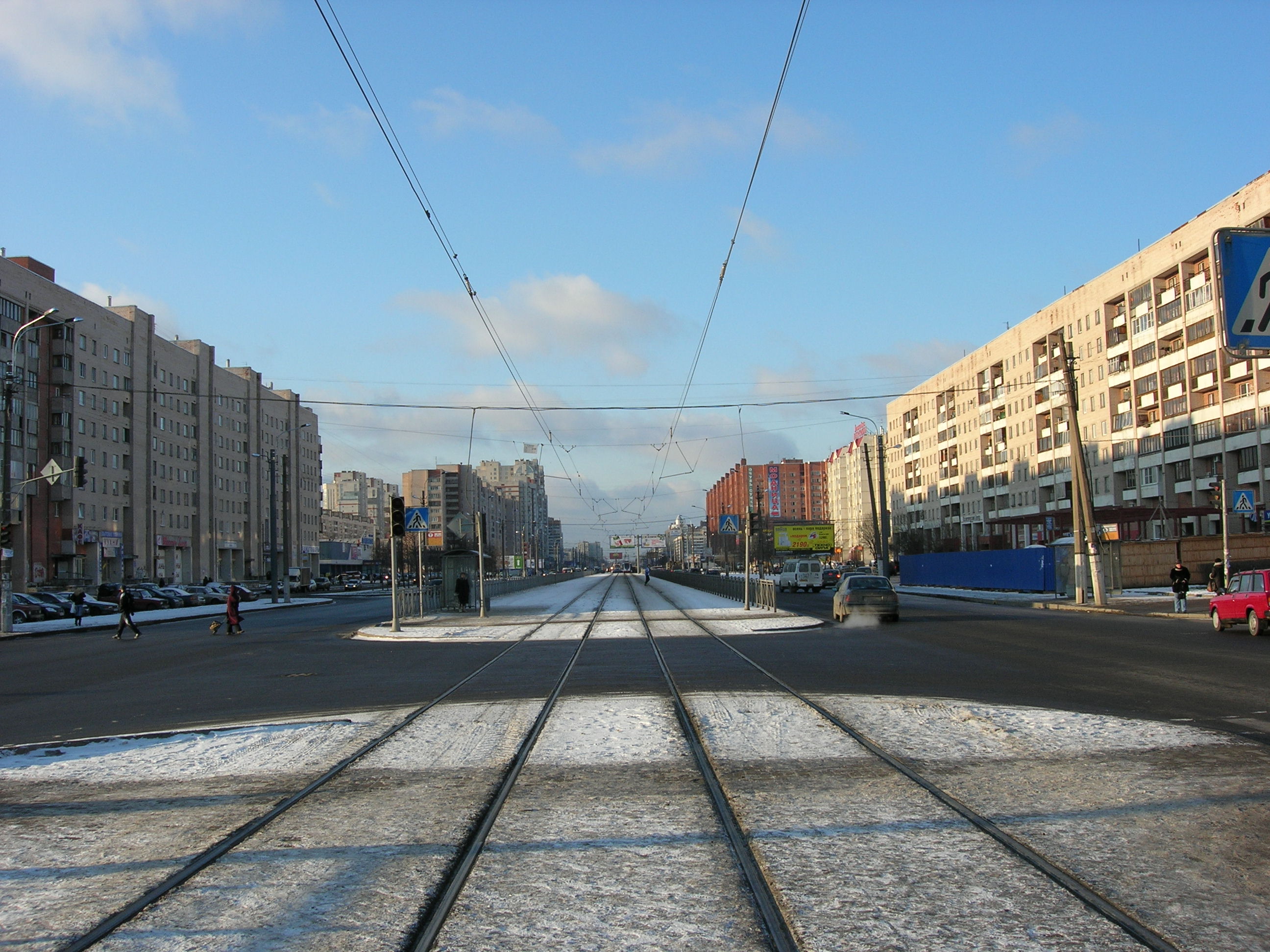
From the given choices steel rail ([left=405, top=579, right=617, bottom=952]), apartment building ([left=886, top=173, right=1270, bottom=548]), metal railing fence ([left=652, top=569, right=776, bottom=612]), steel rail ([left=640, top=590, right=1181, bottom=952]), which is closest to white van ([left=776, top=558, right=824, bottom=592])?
metal railing fence ([left=652, top=569, right=776, bottom=612])

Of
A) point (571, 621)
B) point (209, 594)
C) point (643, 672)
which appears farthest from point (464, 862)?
point (209, 594)

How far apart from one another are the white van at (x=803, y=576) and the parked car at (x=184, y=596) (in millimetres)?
36696

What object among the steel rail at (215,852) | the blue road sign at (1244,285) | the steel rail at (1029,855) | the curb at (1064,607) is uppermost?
the blue road sign at (1244,285)

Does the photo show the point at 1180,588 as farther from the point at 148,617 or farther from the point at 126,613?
the point at 148,617

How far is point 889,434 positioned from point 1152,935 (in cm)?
13788

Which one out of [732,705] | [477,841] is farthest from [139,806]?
[732,705]

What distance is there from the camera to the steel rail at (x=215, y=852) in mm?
4855

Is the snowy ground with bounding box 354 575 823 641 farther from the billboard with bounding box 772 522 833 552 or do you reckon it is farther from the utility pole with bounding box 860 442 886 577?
the billboard with bounding box 772 522 833 552

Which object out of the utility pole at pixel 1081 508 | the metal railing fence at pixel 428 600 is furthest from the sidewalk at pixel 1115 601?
the metal railing fence at pixel 428 600

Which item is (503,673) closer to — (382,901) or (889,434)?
(382,901)

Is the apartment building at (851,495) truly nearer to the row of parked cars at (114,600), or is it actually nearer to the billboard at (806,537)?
the billboard at (806,537)

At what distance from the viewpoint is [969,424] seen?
105 meters

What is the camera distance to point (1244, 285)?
30.4 feet

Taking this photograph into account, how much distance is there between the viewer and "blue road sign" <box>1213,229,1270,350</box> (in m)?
9.12
